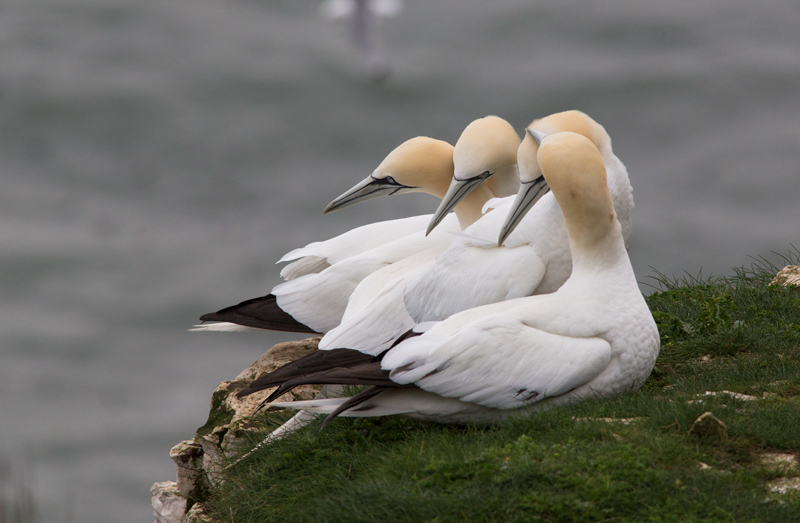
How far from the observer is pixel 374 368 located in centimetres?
470

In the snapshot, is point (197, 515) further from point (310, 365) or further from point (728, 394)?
point (728, 394)

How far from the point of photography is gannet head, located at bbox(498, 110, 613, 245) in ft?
18.1

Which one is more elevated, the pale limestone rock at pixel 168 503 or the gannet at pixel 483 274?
the gannet at pixel 483 274

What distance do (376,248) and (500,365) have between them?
2346 mm

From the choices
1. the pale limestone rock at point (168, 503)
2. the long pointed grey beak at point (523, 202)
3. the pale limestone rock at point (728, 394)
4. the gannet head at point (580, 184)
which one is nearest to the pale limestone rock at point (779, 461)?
the pale limestone rock at point (728, 394)

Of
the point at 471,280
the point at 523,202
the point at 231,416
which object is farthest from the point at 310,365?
the point at 523,202

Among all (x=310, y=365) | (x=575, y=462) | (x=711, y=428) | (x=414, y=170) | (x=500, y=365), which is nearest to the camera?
(x=575, y=462)

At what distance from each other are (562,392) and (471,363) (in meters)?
0.50

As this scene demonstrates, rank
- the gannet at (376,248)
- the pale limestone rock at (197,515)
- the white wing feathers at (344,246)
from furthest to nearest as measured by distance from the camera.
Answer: the white wing feathers at (344,246) → the gannet at (376,248) → the pale limestone rock at (197,515)

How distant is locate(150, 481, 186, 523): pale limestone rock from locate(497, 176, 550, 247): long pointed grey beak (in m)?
2.79

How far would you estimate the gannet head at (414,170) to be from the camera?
6.80m

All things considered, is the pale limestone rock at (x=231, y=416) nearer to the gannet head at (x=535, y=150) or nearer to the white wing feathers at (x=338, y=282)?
the white wing feathers at (x=338, y=282)

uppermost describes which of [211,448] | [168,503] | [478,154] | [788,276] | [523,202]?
[478,154]

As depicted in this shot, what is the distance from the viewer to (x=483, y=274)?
217 inches
